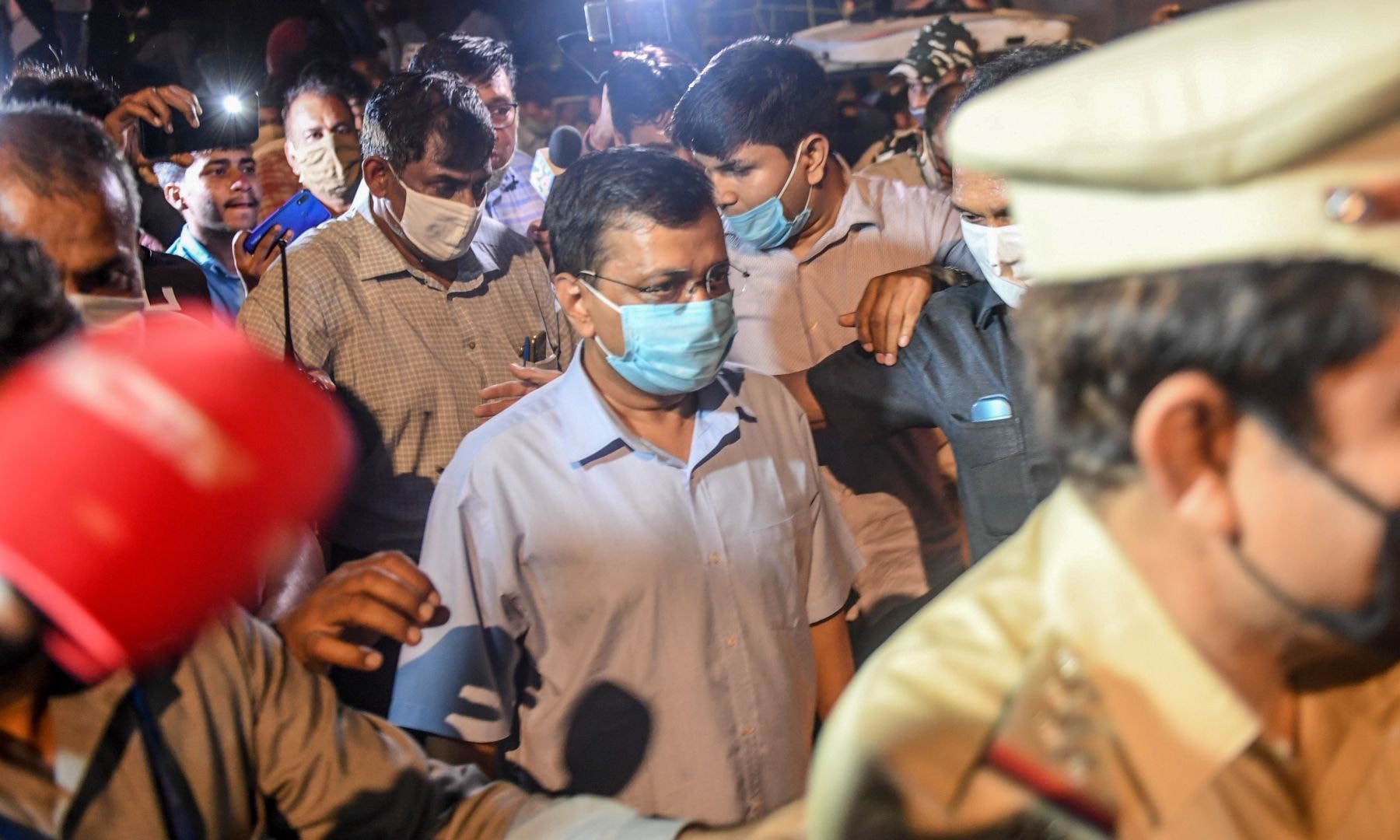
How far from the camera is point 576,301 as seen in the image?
263cm

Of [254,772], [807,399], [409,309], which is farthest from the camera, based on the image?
[409,309]

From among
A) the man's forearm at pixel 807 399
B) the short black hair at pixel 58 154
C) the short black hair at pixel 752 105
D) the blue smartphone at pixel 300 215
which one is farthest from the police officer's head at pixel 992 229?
the blue smartphone at pixel 300 215

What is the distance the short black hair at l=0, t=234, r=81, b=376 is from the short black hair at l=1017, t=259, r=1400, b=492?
1.22m

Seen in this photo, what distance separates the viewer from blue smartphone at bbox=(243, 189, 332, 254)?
14.7ft

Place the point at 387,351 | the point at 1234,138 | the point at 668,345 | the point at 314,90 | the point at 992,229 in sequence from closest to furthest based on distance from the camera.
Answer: the point at 1234,138 → the point at 668,345 → the point at 992,229 → the point at 387,351 → the point at 314,90

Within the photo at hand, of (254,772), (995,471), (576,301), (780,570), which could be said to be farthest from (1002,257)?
(254,772)

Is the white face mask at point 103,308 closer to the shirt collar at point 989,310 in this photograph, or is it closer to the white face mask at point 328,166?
the shirt collar at point 989,310

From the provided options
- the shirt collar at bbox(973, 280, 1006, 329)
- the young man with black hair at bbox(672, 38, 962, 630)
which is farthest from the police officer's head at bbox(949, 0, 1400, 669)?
the young man with black hair at bbox(672, 38, 962, 630)

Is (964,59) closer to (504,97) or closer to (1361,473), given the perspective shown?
(504,97)

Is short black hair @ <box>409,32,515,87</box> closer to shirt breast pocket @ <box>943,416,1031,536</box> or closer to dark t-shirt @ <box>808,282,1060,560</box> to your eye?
dark t-shirt @ <box>808,282,1060,560</box>

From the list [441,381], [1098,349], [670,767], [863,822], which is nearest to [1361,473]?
[1098,349]

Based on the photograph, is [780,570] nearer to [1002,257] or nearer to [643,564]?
[643,564]

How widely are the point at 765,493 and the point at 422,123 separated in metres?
2.09

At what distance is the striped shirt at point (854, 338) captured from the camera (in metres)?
3.33
